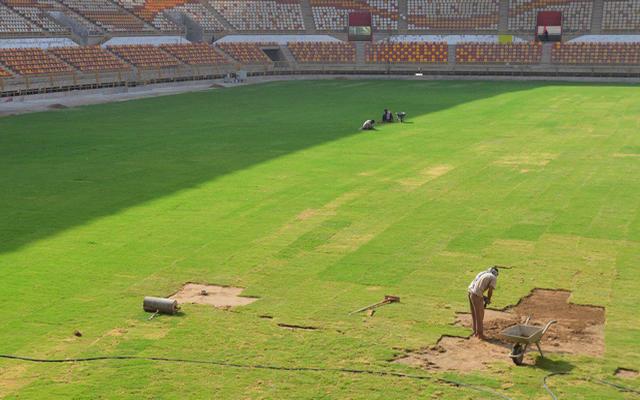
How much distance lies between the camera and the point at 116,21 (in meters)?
76.6

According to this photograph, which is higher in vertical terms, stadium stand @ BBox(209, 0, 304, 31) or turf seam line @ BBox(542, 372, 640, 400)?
stadium stand @ BBox(209, 0, 304, 31)

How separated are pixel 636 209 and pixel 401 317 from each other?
11158mm

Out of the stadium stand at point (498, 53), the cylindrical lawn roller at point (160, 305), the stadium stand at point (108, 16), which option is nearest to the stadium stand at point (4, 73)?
the stadium stand at point (108, 16)

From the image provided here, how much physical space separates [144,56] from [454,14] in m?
34.2

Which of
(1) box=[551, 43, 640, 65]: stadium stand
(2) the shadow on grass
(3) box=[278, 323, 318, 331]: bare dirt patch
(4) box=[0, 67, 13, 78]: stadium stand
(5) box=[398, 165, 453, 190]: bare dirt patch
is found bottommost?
(3) box=[278, 323, 318, 331]: bare dirt patch

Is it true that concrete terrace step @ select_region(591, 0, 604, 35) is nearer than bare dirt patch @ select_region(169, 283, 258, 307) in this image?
No

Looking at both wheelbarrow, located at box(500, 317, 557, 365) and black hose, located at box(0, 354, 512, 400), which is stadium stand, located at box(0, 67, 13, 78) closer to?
black hose, located at box(0, 354, 512, 400)

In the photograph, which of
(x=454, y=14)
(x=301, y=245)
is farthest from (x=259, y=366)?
(x=454, y=14)

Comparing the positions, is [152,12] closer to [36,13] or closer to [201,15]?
[201,15]

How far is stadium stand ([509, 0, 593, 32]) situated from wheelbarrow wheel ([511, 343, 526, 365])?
2945 inches

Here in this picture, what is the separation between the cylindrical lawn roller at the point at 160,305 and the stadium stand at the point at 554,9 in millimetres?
74750

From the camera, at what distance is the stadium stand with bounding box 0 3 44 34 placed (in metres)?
65.0

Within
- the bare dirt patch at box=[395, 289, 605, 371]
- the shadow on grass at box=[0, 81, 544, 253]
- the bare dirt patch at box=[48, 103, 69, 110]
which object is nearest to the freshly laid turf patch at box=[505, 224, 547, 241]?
the bare dirt patch at box=[395, 289, 605, 371]

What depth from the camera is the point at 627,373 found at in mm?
12906
